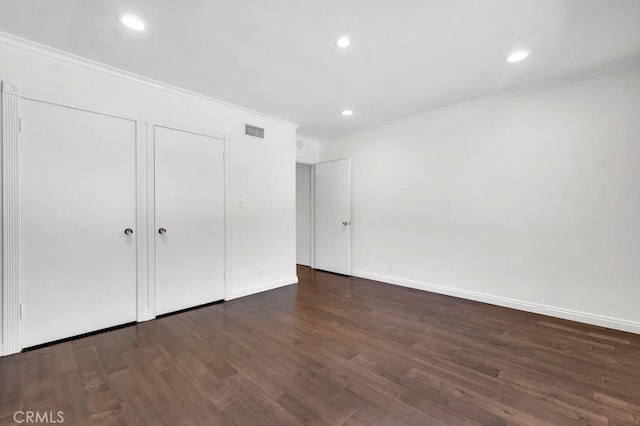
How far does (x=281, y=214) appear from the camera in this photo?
174 inches

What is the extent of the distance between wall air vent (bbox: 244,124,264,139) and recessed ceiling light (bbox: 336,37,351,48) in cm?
200

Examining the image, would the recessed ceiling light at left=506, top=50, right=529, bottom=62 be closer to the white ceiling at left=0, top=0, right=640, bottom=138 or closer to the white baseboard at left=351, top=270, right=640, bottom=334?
the white ceiling at left=0, top=0, right=640, bottom=138

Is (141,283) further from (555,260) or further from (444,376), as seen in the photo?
(555,260)

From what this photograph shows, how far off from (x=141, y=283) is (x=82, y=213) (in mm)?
904

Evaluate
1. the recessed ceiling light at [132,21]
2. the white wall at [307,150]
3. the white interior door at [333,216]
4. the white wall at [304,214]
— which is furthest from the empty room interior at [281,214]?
the white wall at [304,214]

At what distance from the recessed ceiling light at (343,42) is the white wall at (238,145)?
1.96 meters

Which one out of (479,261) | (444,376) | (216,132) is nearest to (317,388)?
(444,376)

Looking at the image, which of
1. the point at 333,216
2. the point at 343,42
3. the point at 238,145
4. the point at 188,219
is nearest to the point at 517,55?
the point at 343,42

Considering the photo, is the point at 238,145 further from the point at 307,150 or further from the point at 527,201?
the point at 527,201

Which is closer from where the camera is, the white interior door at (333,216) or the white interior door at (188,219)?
the white interior door at (188,219)

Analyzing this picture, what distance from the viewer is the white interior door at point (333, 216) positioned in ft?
16.9

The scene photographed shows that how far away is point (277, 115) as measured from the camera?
4.15m

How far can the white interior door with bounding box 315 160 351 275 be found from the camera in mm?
5141

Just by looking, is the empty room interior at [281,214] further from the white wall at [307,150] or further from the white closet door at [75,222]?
the white wall at [307,150]
